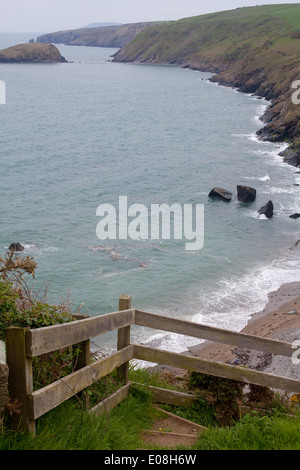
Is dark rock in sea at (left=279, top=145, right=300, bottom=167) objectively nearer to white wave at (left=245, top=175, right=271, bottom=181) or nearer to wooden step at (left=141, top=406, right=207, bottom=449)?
white wave at (left=245, top=175, right=271, bottom=181)

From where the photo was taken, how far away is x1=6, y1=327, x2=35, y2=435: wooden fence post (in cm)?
439

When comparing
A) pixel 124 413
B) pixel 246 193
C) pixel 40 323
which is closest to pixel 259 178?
pixel 246 193

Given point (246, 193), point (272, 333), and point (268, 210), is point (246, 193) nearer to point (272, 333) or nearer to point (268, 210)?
point (268, 210)

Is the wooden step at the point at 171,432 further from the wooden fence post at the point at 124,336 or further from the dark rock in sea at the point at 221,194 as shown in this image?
the dark rock in sea at the point at 221,194

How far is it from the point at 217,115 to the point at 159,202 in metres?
49.0

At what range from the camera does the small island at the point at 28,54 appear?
190m

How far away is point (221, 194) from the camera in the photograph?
4125 centimetres

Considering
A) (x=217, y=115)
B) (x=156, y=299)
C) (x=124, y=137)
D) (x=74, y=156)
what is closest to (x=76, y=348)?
(x=156, y=299)

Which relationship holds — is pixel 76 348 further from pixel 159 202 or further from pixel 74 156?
pixel 74 156

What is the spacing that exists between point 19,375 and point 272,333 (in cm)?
1628

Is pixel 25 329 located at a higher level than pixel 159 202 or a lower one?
higher

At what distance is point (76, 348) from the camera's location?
557cm

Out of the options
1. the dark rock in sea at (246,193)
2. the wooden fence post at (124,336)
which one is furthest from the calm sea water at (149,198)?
the wooden fence post at (124,336)

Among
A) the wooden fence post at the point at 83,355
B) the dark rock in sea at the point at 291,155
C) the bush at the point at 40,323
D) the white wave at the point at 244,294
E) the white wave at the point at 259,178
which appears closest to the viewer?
the bush at the point at 40,323
